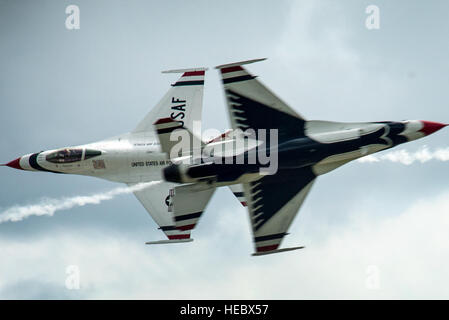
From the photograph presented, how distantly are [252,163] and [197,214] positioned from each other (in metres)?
3.81

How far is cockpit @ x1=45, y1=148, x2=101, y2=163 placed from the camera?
107 ft

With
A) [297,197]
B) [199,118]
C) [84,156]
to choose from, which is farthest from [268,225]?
[84,156]

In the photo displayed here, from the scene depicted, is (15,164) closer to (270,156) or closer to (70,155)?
(70,155)

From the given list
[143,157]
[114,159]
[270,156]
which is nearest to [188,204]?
[143,157]

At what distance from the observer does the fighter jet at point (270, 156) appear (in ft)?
90.0

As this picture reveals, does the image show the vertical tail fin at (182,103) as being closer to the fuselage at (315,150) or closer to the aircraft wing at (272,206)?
the fuselage at (315,150)

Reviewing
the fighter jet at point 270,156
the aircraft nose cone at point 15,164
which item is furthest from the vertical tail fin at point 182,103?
the aircraft nose cone at point 15,164

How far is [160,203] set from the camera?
32156mm

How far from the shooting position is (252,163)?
2770cm

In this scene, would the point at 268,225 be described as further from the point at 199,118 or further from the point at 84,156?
the point at 84,156

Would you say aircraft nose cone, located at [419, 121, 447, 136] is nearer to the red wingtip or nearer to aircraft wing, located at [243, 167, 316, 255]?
aircraft wing, located at [243, 167, 316, 255]

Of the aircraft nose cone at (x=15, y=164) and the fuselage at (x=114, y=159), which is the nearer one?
the fuselage at (x=114, y=159)

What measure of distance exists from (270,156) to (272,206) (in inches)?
104

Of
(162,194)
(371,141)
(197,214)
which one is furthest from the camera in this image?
(162,194)
